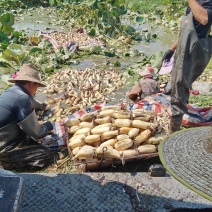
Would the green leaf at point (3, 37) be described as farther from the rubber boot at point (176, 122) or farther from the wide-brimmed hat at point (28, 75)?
the rubber boot at point (176, 122)

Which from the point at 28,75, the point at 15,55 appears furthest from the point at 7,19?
the point at 28,75

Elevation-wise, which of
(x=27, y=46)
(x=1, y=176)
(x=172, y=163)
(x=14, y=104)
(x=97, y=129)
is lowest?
(x=27, y=46)

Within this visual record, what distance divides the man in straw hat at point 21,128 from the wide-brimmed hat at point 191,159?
101 inches

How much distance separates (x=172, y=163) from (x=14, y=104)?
280 centimetres

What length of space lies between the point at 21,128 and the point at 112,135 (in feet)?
3.98

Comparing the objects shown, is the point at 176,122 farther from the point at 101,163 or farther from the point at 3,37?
the point at 3,37

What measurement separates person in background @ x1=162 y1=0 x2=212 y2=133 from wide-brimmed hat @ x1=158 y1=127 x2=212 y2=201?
236 centimetres

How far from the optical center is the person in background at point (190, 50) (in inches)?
162

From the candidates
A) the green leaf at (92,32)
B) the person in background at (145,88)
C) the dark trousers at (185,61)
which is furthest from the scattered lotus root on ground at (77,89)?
the green leaf at (92,32)

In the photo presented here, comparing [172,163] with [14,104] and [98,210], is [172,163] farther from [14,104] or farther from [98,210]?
[14,104]

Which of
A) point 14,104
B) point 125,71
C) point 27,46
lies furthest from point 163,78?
point 27,46

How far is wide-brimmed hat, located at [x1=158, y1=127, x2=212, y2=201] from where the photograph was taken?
169cm

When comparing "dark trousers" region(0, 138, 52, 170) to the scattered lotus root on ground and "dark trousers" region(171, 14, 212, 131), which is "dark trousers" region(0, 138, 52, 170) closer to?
the scattered lotus root on ground

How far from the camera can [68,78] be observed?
7.80m
